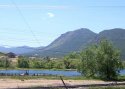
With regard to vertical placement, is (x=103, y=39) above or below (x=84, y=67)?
above

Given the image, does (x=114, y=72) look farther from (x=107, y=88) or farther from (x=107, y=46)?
(x=107, y=88)

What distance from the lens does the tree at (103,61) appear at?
324ft

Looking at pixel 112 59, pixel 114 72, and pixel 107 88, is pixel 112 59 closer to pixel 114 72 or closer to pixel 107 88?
pixel 114 72

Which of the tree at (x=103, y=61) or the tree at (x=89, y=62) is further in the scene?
the tree at (x=89, y=62)

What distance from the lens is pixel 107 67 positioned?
9950cm

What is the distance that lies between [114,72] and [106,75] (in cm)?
210

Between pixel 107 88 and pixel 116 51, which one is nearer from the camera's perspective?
pixel 107 88

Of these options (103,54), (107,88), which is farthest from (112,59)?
(107,88)

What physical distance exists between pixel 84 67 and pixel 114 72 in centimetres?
795

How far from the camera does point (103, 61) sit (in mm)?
98250

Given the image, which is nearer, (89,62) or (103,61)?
(103,61)

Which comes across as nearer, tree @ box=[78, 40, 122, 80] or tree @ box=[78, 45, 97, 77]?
tree @ box=[78, 40, 122, 80]

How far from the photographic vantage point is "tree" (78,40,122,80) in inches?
3893

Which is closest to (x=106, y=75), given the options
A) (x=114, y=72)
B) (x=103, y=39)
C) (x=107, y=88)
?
(x=114, y=72)
